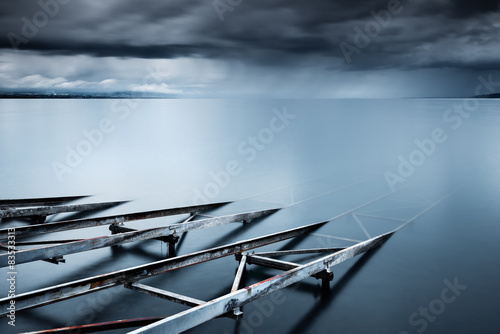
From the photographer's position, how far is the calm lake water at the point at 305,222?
8109 millimetres

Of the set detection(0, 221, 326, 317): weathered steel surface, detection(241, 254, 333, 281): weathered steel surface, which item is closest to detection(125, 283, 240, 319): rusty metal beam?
detection(0, 221, 326, 317): weathered steel surface

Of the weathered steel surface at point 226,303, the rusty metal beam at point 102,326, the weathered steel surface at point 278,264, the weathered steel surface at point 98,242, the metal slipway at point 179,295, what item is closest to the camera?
the weathered steel surface at point 226,303

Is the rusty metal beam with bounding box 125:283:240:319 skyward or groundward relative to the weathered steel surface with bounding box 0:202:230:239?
groundward

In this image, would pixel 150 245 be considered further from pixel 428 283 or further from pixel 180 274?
pixel 428 283

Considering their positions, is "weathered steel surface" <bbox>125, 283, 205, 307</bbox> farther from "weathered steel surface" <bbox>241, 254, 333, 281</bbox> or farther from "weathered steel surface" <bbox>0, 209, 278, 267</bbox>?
"weathered steel surface" <bbox>241, 254, 333, 281</bbox>

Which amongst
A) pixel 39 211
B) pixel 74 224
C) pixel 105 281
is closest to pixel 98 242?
pixel 105 281

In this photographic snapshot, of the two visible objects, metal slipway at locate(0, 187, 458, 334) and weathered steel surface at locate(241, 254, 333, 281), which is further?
weathered steel surface at locate(241, 254, 333, 281)

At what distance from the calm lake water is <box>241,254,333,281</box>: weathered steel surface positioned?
46 centimetres

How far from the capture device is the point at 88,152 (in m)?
34.3

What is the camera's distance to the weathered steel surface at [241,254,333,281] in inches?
341

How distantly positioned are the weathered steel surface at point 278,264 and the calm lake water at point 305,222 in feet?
1.52

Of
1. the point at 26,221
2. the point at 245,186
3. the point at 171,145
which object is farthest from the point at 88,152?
the point at 26,221

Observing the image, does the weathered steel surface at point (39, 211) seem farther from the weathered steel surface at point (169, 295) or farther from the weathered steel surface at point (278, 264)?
the weathered steel surface at point (278, 264)

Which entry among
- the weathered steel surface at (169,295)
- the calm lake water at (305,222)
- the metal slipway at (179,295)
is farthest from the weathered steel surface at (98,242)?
the weathered steel surface at (169,295)
